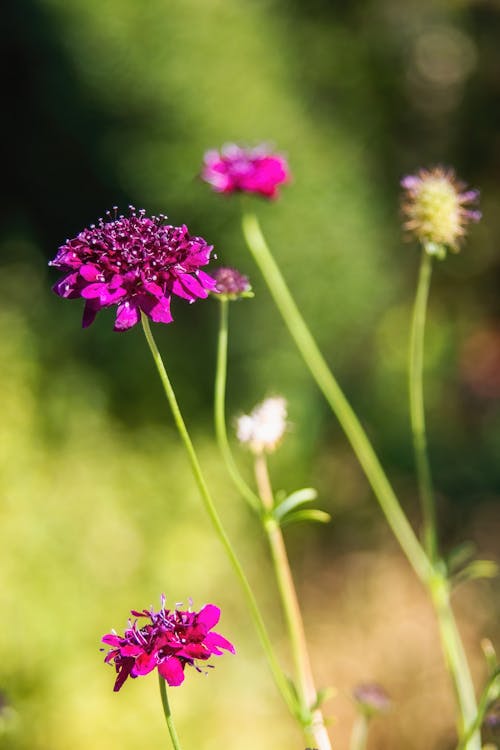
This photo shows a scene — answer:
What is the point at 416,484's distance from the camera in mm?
3359

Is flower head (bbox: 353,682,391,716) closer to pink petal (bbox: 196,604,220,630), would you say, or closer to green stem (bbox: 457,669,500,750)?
green stem (bbox: 457,669,500,750)

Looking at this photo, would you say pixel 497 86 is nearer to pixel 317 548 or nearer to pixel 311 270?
pixel 311 270

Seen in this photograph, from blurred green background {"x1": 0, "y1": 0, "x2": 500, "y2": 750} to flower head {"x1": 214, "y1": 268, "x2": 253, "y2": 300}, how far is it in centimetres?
135

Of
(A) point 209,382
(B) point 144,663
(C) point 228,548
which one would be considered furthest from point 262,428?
(A) point 209,382

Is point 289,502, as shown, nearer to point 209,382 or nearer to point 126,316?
point 126,316

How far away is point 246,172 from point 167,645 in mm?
589

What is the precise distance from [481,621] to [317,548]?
24.1 inches

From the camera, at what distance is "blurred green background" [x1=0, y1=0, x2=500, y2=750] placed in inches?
84.9

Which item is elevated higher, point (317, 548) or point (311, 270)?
point (311, 270)

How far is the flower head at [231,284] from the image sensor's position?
837mm

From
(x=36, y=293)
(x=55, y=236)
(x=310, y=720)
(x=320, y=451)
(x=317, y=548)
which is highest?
(x=55, y=236)

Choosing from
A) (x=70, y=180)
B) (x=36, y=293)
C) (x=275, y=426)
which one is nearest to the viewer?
(x=275, y=426)

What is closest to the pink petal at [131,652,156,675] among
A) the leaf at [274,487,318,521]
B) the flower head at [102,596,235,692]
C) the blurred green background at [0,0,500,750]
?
the flower head at [102,596,235,692]

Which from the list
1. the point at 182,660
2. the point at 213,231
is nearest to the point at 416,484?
the point at 213,231
